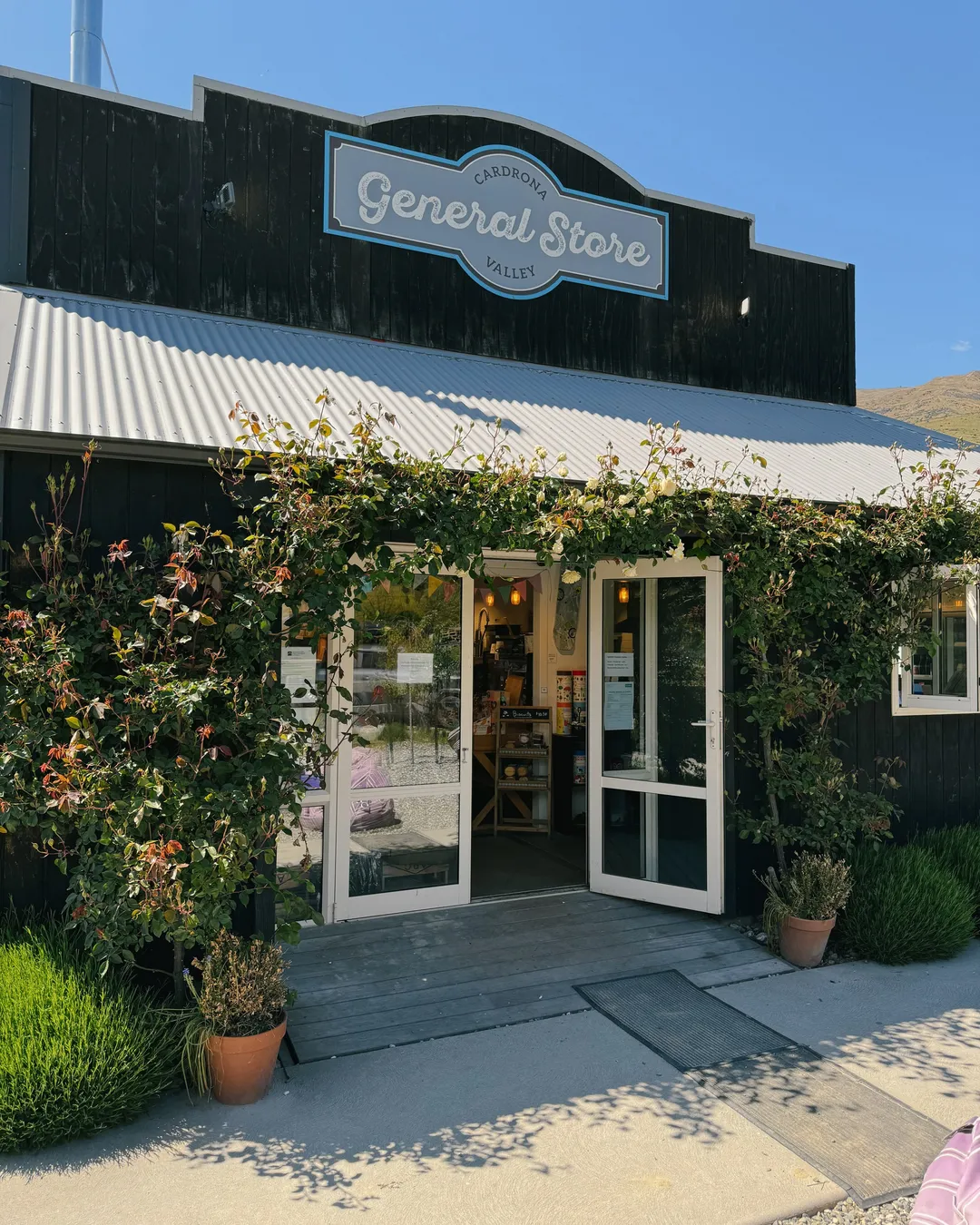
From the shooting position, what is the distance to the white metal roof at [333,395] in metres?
3.90

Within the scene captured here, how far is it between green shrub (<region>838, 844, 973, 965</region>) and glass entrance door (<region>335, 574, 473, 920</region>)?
234 cm

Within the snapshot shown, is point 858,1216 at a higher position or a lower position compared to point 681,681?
lower

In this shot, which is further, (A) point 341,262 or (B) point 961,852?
(A) point 341,262

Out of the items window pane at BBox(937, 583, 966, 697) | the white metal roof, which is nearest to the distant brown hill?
window pane at BBox(937, 583, 966, 697)

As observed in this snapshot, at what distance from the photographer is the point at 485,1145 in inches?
121

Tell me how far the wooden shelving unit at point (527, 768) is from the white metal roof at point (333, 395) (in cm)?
298

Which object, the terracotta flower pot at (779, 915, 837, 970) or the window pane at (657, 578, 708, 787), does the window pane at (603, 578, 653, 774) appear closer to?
the window pane at (657, 578, 708, 787)

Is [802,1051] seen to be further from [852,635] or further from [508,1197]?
[852,635]

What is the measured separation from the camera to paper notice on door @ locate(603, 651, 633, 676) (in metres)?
5.73

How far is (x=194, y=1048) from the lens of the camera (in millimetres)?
3377

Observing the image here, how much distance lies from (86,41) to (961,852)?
12108 millimetres

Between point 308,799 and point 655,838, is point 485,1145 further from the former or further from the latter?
point 655,838

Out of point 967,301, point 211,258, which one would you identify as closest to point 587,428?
point 211,258

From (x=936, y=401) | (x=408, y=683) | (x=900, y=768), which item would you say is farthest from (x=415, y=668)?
(x=936, y=401)
